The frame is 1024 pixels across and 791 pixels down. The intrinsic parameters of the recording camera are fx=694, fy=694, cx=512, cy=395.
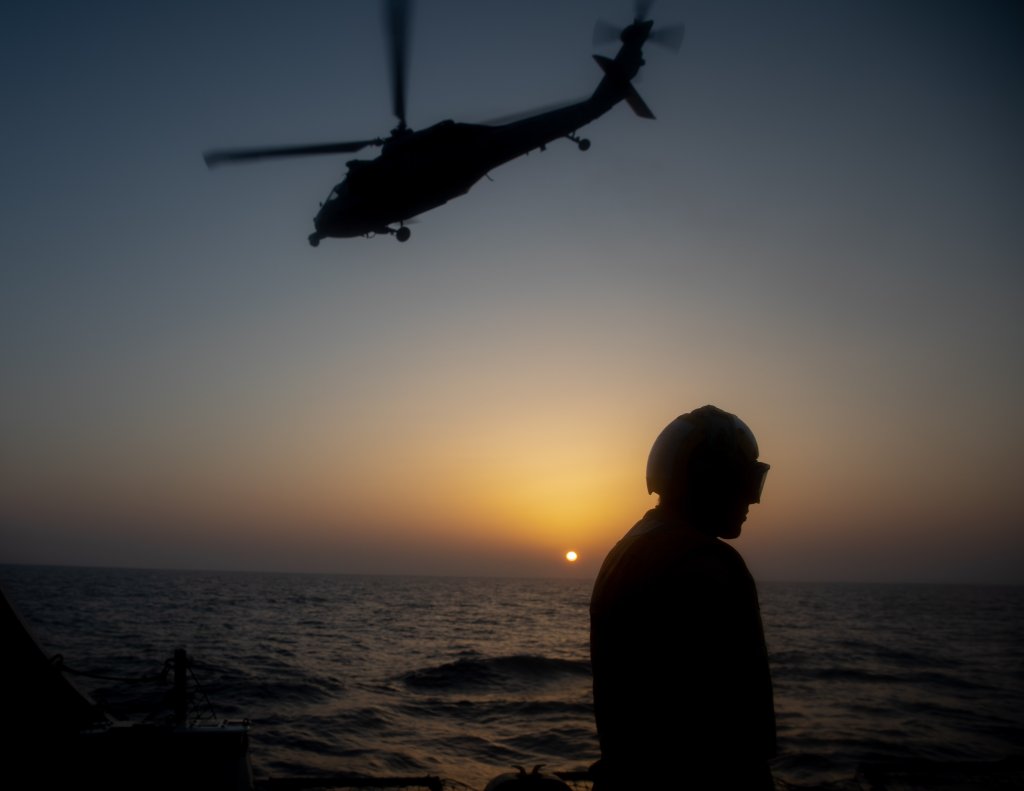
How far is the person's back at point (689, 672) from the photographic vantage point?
1929 millimetres

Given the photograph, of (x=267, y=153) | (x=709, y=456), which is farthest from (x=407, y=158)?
(x=709, y=456)

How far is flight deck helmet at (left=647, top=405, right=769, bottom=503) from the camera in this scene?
2.34 m

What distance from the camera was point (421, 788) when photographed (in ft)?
42.2

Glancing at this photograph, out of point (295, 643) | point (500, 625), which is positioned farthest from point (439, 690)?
point (500, 625)

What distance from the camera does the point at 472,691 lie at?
25.0 meters

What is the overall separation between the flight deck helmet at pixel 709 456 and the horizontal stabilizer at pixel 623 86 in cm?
1849

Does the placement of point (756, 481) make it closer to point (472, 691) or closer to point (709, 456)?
point (709, 456)

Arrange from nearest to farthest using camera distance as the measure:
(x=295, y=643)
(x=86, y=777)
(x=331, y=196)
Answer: (x=86, y=777)
(x=331, y=196)
(x=295, y=643)

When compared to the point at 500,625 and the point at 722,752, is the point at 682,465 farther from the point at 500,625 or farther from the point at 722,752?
the point at 500,625

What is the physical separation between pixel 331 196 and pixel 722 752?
16986 millimetres

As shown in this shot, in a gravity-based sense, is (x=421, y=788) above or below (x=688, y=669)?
below

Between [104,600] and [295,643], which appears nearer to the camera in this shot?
[295,643]

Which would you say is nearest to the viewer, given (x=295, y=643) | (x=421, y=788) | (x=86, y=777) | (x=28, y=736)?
(x=86, y=777)

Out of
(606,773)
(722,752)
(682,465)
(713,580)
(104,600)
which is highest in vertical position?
(682,465)
